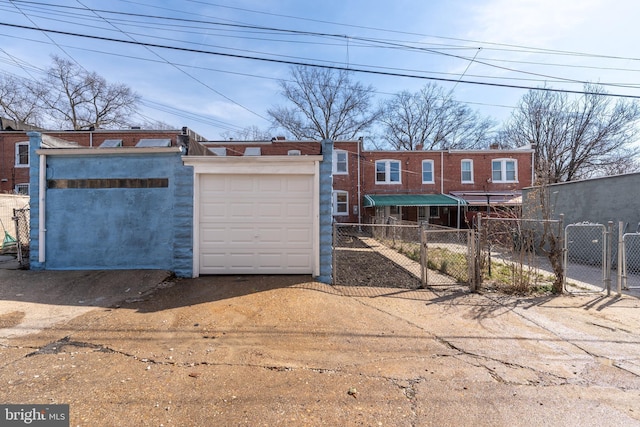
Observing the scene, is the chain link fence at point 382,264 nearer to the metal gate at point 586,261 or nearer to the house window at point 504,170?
the metal gate at point 586,261

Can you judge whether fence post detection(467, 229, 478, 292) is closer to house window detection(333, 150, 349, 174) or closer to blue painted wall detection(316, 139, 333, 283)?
blue painted wall detection(316, 139, 333, 283)

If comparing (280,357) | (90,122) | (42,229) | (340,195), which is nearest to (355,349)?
(280,357)

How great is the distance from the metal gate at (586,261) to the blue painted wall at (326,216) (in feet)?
16.2

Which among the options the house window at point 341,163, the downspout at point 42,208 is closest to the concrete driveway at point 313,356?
the downspout at point 42,208

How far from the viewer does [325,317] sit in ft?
16.1

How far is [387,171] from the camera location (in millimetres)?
23234

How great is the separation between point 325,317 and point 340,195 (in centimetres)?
1845

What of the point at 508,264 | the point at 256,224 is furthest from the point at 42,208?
the point at 508,264

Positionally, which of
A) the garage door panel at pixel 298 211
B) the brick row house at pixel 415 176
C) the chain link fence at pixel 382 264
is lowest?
the chain link fence at pixel 382 264

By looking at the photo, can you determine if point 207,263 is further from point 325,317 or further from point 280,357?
point 280,357

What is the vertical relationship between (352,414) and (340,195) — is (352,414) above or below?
below

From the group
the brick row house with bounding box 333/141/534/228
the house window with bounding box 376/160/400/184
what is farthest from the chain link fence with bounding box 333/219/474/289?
the house window with bounding box 376/160/400/184

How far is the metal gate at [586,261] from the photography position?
7.09 metres

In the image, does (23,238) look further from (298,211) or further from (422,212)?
(422,212)
